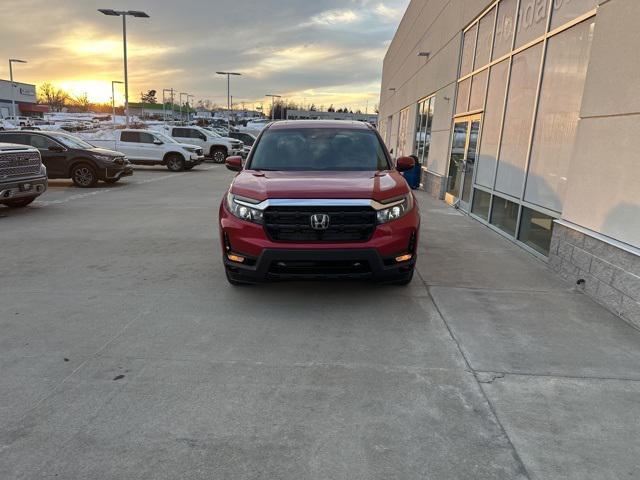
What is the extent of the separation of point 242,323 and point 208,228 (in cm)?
451

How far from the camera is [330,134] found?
593cm

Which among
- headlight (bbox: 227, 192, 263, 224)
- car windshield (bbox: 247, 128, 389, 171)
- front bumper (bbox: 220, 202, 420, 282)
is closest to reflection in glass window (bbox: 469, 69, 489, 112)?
car windshield (bbox: 247, 128, 389, 171)

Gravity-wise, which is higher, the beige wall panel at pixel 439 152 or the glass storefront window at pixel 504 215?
the beige wall panel at pixel 439 152

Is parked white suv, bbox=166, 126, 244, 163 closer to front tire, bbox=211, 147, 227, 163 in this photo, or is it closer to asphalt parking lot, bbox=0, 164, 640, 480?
front tire, bbox=211, 147, 227, 163

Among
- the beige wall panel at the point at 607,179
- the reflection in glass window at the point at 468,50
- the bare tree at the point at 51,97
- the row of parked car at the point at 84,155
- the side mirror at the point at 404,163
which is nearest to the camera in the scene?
the beige wall panel at the point at 607,179

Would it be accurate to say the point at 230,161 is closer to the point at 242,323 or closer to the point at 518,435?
the point at 242,323

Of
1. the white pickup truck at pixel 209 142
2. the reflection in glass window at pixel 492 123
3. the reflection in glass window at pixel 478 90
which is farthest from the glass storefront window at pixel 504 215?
the white pickup truck at pixel 209 142

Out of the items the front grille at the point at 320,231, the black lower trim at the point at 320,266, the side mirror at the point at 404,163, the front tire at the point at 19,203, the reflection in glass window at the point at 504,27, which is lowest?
the front tire at the point at 19,203

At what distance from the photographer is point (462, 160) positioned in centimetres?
1166

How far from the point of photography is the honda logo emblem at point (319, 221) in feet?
14.2

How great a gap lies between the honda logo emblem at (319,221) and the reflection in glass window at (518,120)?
15.7ft

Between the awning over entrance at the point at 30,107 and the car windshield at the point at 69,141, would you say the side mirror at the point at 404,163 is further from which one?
the awning over entrance at the point at 30,107

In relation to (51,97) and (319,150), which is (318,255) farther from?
(51,97)

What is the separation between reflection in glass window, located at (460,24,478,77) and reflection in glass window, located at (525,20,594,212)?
4.47 metres
